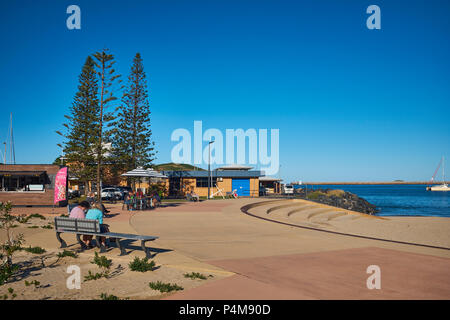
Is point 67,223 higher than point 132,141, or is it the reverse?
point 132,141

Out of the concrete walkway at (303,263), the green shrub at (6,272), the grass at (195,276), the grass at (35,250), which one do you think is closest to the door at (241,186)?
the concrete walkway at (303,263)

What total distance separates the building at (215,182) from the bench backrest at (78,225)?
27.3 metres

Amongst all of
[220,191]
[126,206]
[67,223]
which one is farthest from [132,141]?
[67,223]

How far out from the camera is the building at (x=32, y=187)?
21.1 m

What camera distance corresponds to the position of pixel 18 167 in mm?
21672

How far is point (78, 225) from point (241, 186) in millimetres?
29098

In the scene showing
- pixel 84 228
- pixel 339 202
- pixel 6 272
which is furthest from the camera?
pixel 339 202

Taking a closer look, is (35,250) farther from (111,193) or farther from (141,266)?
(111,193)

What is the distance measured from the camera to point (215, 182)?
1410 inches

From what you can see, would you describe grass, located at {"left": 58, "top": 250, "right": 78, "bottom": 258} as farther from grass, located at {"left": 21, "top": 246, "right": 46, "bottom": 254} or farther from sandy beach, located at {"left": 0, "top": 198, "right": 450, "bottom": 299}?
grass, located at {"left": 21, "top": 246, "right": 46, "bottom": 254}

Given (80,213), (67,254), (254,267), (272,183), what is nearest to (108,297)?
(254,267)

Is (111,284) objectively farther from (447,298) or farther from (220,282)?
(447,298)

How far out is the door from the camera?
35.8m
